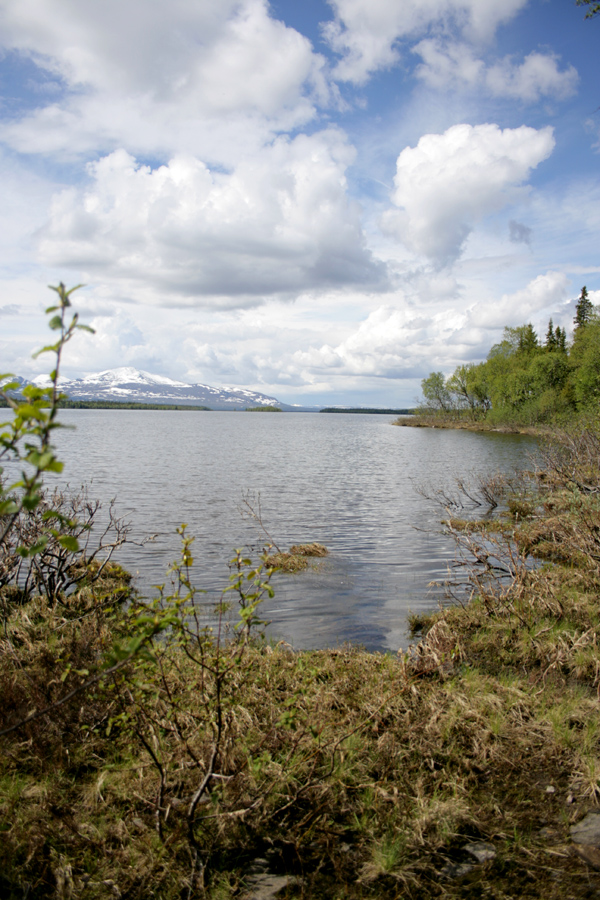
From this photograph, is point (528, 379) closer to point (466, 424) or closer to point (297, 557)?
point (466, 424)

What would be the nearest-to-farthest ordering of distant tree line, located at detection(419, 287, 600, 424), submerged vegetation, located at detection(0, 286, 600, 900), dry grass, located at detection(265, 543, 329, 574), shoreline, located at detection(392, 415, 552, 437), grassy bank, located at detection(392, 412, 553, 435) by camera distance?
submerged vegetation, located at detection(0, 286, 600, 900) < dry grass, located at detection(265, 543, 329, 574) < distant tree line, located at detection(419, 287, 600, 424) < shoreline, located at detection(392, 415, 552, 437) < grassy bank, located at detection(392, 412, 553, 435)

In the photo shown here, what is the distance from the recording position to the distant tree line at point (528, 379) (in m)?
65.8

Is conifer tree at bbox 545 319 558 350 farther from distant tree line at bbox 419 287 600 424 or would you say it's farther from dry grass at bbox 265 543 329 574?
dry grass at bbox 265 543 329 574

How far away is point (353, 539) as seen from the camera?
20.2 m

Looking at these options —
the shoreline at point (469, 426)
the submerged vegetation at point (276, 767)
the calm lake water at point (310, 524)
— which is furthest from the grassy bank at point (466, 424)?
the submerged vegetation at point (276, 767)

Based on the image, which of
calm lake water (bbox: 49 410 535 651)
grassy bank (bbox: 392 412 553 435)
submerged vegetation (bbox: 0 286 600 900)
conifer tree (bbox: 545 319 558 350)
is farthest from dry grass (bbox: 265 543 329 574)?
conifer tree (bbox: 545 319 558 350)

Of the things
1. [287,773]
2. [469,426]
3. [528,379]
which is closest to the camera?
[287,773]

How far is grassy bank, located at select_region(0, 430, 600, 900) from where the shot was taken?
4336 mm

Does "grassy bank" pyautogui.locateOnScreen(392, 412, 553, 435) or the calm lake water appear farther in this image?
"grassy bank" pyautogui.locateOnScreen(392, 412, 553, 435)

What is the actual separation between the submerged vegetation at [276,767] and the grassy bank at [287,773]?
20 millimetres

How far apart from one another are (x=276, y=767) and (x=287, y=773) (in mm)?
232

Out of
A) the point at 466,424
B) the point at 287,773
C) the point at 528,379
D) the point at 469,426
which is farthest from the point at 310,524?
the point at 466,424

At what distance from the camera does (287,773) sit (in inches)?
196

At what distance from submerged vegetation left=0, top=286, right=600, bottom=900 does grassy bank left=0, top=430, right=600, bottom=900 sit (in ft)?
0.06
